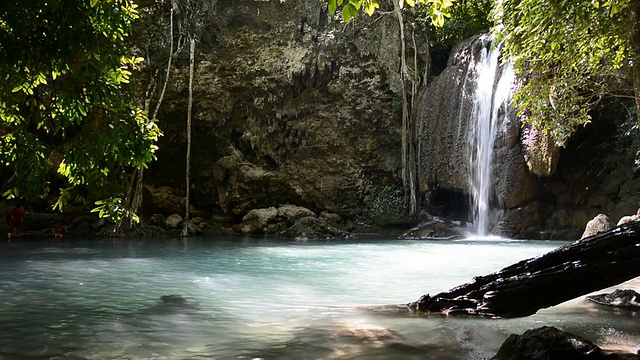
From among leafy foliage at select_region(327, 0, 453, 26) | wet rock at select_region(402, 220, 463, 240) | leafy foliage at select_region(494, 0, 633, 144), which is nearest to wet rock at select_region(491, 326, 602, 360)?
leafy foliage at select_region(327, 0, 453, 26)

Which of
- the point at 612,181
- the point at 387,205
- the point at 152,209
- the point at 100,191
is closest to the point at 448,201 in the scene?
the point at 387,205

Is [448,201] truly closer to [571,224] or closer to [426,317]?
[571,224]

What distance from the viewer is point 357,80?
21547mm

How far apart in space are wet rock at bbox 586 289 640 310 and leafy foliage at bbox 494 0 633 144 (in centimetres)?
330

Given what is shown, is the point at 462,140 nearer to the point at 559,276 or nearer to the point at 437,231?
the point at 437,231

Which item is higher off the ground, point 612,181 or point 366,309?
point 612,181

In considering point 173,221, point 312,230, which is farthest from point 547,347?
point 173,221

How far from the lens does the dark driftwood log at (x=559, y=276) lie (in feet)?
13.4

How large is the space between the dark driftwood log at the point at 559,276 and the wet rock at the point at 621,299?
1.68 meters

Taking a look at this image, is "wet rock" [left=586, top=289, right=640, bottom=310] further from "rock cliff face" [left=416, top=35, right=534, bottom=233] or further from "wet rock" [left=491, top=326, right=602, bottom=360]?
"rock cliff face" [left=416, top=35, right=534, bottom=233]

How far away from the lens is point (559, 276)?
4320mm

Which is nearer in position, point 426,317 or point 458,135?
point 426,317

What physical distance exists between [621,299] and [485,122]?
12046 mm

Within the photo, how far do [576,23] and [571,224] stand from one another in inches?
409
